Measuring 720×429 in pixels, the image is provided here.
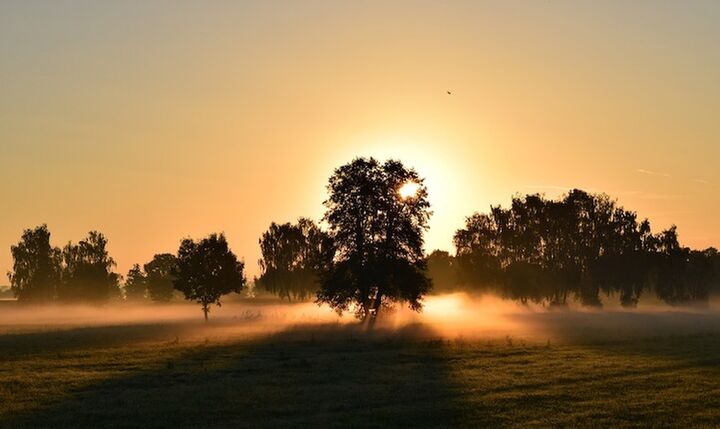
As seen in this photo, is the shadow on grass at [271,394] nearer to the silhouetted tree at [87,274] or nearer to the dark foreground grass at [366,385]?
the dark foreground grass at [366,385]

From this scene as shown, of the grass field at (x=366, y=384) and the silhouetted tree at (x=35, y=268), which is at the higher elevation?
the silhouetted tree at (x=35, y=268)

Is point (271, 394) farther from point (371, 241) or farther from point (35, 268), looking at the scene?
point (35, 268)

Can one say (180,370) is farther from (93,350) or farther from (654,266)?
(654,266)

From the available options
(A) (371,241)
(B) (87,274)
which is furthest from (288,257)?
(A) (371,241)

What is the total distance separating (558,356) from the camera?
40000 millimetres

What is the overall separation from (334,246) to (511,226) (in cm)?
6334

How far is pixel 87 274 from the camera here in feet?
462

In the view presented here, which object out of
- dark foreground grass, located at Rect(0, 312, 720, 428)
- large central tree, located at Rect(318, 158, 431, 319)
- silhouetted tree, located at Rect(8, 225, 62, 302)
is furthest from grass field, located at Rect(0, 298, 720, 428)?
silhouetted tree, located at Rect(8, 225, 62, 302)

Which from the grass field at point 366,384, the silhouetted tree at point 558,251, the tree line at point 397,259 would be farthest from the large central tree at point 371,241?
the silhouetted tree at point 558,251

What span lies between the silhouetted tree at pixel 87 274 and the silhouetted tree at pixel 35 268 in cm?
262

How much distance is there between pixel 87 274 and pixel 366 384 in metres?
122

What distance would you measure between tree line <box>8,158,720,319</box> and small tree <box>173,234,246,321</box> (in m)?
0.12

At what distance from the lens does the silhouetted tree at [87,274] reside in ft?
461

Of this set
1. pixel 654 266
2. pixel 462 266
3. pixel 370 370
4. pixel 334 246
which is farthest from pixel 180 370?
pixel 654 266
